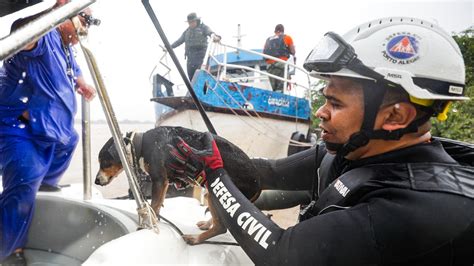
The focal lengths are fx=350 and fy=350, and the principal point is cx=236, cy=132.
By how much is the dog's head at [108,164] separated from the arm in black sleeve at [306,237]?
148 centimetres

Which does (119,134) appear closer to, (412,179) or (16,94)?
(16,94)

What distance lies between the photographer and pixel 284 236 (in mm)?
1263

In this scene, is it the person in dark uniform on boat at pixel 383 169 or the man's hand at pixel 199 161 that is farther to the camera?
the man's hand at pixel 199 161

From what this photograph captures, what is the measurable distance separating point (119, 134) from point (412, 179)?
3.69ft

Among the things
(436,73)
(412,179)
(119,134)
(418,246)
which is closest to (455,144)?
(436,73)

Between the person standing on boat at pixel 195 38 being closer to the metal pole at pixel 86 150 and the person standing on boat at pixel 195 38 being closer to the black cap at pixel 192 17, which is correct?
the black cap at pixel 192 17

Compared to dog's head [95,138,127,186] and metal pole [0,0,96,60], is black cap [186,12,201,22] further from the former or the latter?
metal pole [0,0,96,60]

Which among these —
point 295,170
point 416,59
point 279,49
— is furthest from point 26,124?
point 279,49

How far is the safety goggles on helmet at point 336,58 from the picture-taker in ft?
4.22

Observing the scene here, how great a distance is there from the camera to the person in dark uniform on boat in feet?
3.48

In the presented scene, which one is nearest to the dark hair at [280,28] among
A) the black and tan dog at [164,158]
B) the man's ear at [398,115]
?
the black and tan dog at [164,158]

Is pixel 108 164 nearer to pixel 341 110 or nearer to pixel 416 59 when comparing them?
pixel 341 110

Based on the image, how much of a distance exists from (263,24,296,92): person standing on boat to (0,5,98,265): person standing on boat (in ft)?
21.8

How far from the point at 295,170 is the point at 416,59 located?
1.04 meters
